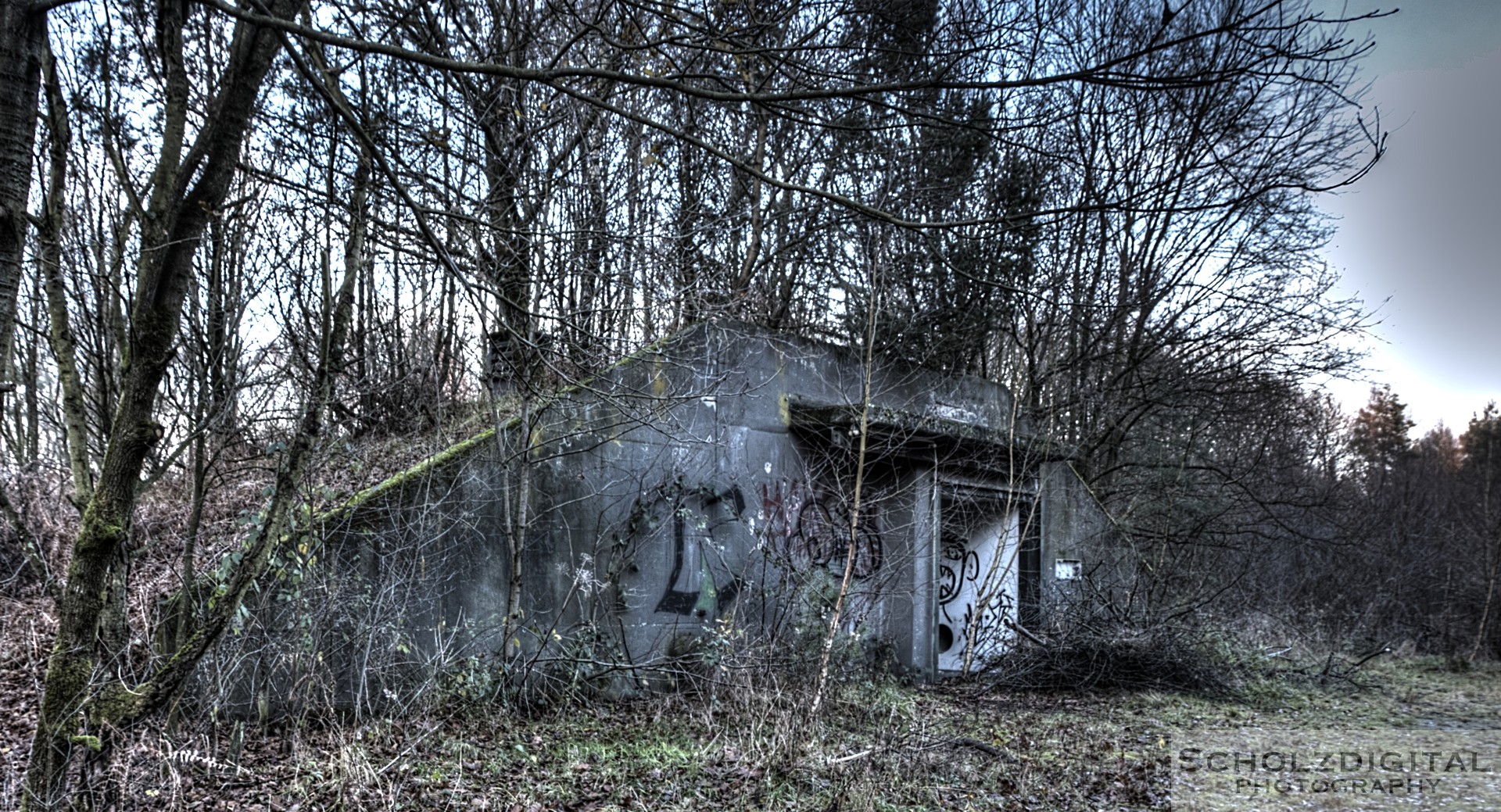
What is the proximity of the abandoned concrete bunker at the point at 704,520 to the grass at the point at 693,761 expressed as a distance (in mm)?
765

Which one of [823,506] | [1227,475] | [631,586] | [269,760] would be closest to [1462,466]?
[1227,475]

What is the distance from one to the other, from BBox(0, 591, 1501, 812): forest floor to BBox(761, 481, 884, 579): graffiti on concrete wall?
158 centimetres

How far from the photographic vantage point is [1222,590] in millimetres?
13867

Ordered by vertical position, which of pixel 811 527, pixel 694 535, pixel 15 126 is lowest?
pixel 694 535

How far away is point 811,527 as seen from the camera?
1030 centimetres

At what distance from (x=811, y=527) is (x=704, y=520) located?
59.0 inches

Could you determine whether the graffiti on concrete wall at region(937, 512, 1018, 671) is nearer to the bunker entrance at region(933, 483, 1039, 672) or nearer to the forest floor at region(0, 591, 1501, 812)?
the bunker entrance at region(933, 483, 1039, 672)

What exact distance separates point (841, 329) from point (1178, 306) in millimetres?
5928

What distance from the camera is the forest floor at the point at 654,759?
5430 mm

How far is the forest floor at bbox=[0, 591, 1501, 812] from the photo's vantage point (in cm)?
543

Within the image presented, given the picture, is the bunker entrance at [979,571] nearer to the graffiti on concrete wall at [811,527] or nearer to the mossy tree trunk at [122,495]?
the graffiti on concrete wall at [811,527]

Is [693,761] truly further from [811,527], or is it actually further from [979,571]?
[979,571]

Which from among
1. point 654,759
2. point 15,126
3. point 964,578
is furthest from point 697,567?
point 15,126

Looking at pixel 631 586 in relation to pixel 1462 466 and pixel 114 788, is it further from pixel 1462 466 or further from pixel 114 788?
pixel 1462 466
